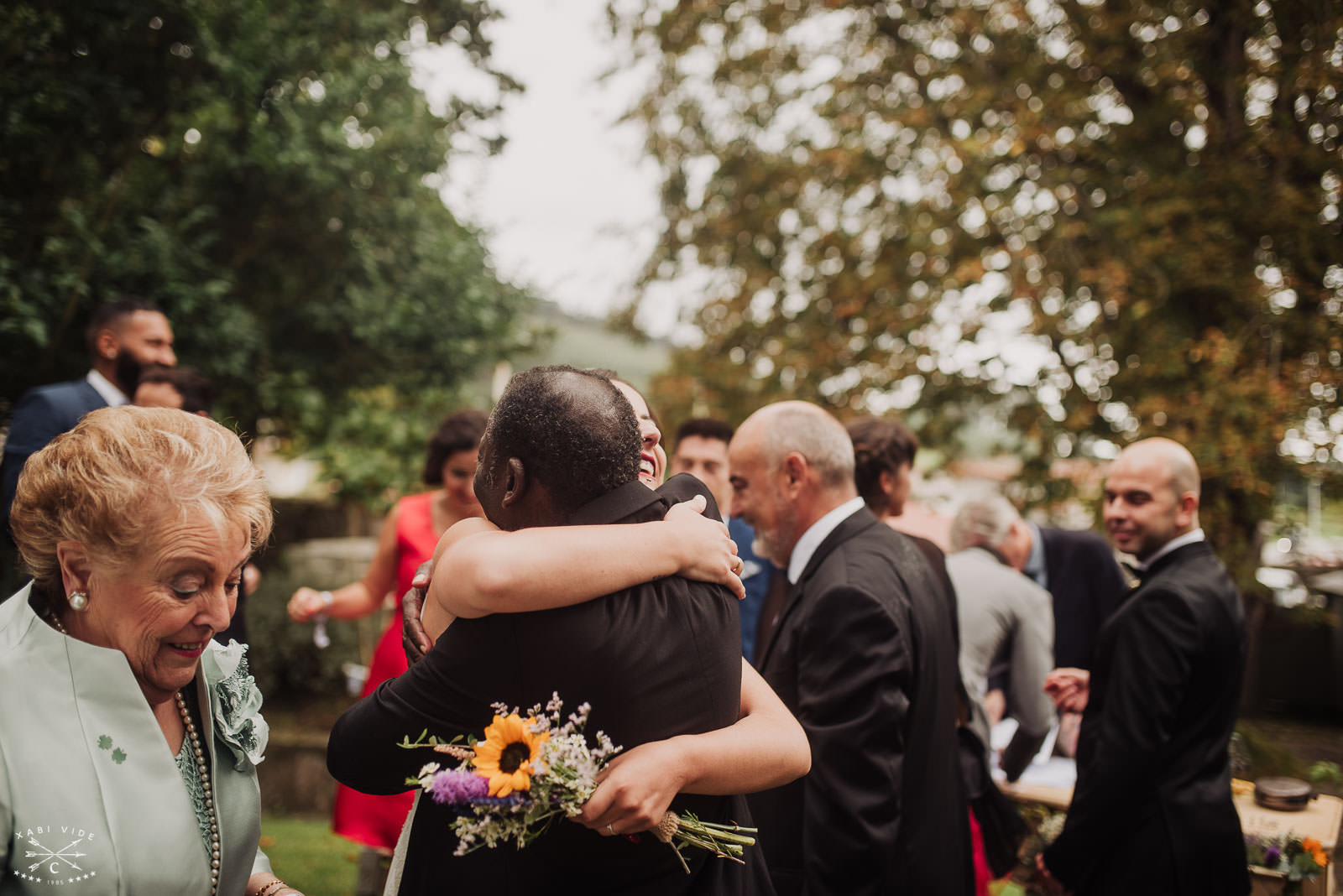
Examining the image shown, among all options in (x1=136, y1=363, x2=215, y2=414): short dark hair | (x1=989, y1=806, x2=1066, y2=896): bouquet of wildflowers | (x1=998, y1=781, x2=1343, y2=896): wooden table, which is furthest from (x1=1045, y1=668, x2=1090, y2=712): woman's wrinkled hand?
(x1=136, y1=363, x2=215, y2=414): short dark hair

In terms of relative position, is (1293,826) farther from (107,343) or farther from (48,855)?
(107,343)

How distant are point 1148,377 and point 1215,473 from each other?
120 cm

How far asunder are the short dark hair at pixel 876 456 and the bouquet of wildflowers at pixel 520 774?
304 cm

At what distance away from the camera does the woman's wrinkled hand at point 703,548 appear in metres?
1.79

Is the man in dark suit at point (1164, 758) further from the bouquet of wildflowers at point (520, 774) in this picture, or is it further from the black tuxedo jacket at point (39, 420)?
the black tuxedo jacket at point (39, 420)

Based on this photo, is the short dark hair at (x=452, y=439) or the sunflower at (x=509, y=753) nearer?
the sunflower at (x=509, y=753)

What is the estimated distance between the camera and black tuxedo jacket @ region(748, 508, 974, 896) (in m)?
2.92

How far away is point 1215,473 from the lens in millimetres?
7496

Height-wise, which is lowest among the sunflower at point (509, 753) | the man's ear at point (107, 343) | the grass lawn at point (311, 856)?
the grass lawn at point (311, 856)

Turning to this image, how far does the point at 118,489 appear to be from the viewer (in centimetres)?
186

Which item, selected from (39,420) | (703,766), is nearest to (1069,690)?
(703,766)

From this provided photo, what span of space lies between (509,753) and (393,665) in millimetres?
3728

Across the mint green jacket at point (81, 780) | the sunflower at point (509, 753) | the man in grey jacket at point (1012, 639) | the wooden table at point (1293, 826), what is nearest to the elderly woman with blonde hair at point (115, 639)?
the mint green jacket at point (81, 780)

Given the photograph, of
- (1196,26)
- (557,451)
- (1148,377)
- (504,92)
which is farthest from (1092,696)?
(504,92)
